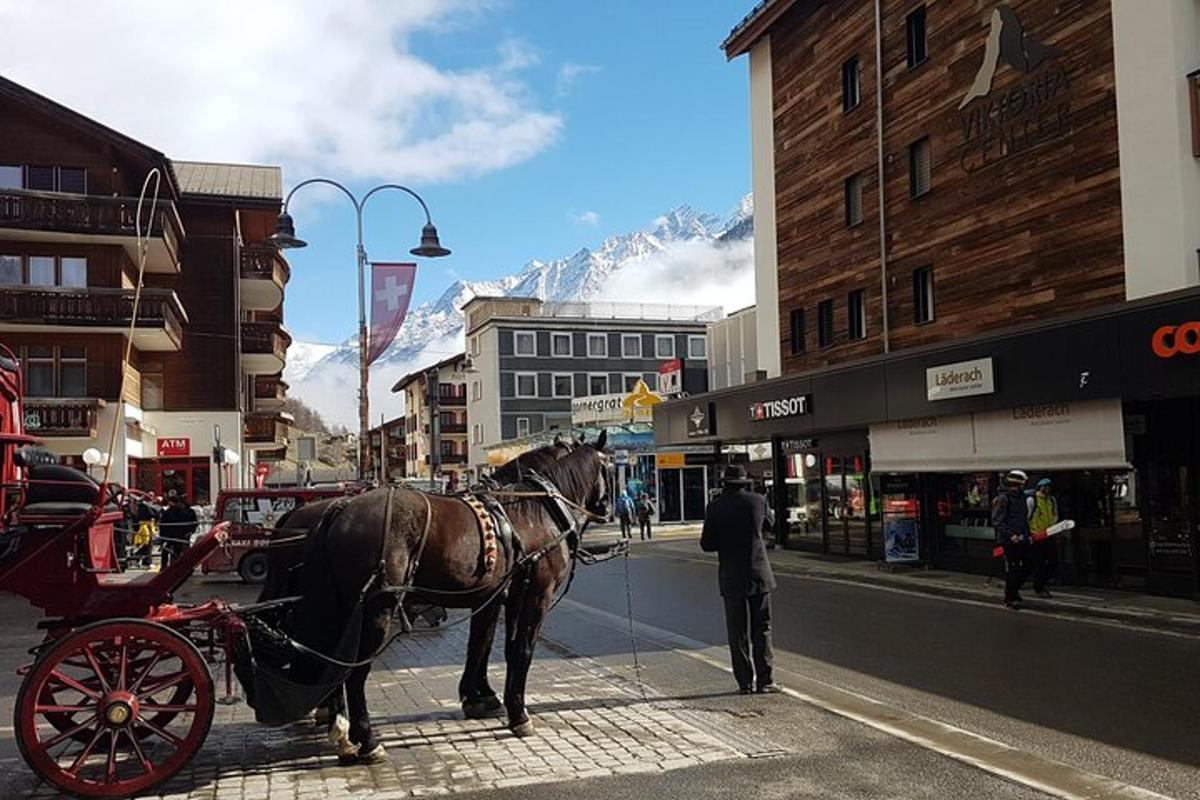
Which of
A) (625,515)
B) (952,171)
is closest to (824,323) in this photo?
(952,171)

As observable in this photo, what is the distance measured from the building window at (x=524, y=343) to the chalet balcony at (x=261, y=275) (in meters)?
22.2

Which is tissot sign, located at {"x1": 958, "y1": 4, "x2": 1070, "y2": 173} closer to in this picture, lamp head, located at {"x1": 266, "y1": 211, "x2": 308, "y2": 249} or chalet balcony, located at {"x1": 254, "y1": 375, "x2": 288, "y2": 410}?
lamp head, located at {"x1": 266, "y1": 211, "x2": 308, "y2": 249}

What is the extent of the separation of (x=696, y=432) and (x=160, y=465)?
2198 centimetres

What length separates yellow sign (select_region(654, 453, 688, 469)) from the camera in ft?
143

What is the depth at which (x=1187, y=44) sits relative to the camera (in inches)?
579

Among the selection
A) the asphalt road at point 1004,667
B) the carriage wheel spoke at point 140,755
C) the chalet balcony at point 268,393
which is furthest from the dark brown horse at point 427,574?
the chalet balcony at point 268,393

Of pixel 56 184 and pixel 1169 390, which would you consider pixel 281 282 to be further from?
pixel 1169 390

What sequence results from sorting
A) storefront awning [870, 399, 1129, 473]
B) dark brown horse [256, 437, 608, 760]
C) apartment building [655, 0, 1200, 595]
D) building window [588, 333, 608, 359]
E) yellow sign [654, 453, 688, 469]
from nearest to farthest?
dark brown horse [256, 437, 608, 760], apartment building [655, 0, 1200, 595], storefront awning [870, 399, 1129, 473], yellow sign [654, 453, 688, 469], building window [588, 333, 608, 359]

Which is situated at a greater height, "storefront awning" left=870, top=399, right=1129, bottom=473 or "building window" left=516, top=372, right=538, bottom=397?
"building window" left=516, top=372, right=538, bottom=397

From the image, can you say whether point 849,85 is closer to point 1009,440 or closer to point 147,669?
point 1009,440

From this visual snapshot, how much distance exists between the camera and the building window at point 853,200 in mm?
22719

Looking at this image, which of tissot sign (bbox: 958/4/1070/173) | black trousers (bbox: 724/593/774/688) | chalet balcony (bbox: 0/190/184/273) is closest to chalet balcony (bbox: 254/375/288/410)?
chalet balcony (bbox: 0/190/184/273)

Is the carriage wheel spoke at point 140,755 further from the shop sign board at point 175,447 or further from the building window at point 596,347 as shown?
the building window at point 596,347

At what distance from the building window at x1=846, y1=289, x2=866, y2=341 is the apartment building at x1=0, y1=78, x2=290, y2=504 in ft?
60.1
